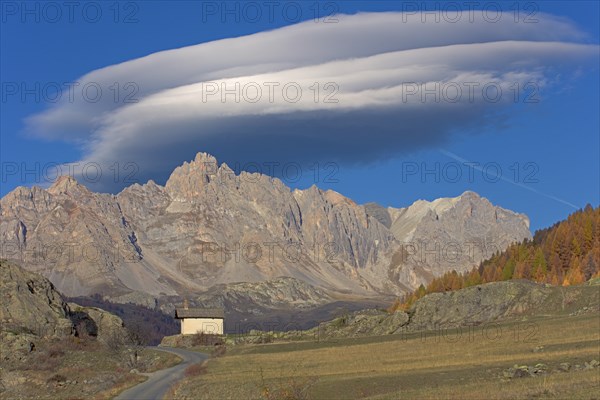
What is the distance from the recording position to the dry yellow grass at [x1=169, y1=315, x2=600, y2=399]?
4622 cm

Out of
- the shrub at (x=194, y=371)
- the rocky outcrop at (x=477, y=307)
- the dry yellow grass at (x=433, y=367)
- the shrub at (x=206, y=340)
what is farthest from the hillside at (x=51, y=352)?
the rocky outcrop at (x=477, y=307)

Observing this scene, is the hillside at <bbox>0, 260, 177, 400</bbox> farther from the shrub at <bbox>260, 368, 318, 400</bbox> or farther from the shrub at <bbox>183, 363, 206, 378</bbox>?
the shrub at <bbox>260, 368, 318, 400</bbox>

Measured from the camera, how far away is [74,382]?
245ft

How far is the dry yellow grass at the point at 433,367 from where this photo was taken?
46.2 meters

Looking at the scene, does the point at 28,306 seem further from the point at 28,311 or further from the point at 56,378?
the point at 56,378

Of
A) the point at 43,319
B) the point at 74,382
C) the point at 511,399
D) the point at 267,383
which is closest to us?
the point at 511,399

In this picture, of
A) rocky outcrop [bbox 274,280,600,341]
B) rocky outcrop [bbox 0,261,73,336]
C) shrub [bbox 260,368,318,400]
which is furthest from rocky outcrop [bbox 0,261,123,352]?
rocky outcrop [bbox 274,280,600,341]

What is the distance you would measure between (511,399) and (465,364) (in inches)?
1129

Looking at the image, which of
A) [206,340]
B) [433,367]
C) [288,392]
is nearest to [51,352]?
[433,367]

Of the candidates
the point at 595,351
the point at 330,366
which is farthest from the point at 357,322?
the point at 595,351

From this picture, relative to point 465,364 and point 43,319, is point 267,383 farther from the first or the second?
point 43,319

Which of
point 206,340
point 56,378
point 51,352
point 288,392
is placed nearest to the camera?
point 288,392

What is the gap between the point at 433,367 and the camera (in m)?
67.8

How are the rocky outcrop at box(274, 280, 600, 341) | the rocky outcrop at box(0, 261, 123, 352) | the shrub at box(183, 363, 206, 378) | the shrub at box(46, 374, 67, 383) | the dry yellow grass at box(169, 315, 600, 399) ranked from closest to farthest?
the dry yellow grass at box(169, 315, 600, 399) < the shrub at box(46, 374, 67, 383) < the shrub at box(183, 363, 206, 378) < the rocky outcrop at box(0, 261, 123, 352) < the rocky outcrop at box(274, 280, 600, 341)
